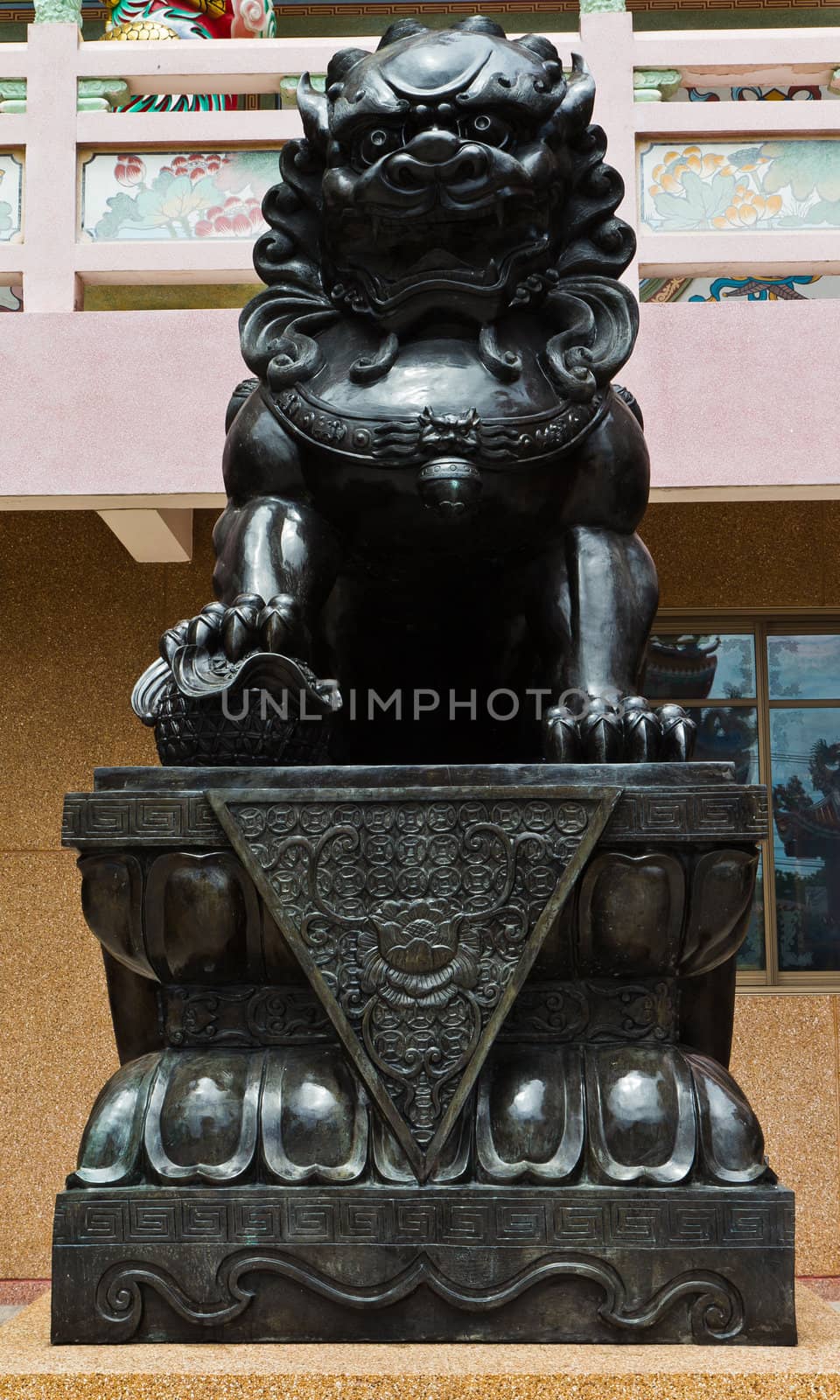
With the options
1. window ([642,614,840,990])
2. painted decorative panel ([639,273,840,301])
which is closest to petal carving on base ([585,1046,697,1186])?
window ([642,614,840,990])

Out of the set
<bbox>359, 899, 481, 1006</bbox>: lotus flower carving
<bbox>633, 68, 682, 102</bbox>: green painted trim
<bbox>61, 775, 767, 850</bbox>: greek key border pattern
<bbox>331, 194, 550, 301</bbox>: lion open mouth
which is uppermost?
<bbox>633, 68, 682, 102</bbox>: green painted trim

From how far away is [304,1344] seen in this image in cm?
142

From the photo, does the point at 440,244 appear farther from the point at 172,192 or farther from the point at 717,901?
the point at 172,192

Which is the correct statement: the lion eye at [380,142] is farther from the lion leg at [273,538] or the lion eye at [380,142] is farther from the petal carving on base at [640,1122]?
the petal carving on base at [640,1122]

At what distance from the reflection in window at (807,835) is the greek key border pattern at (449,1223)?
332 cm

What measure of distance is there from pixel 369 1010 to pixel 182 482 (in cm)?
263

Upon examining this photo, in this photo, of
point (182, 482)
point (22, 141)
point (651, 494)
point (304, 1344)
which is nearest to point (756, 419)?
point (651, 494)

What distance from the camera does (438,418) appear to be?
5.59ft

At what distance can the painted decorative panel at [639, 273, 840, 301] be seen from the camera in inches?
220

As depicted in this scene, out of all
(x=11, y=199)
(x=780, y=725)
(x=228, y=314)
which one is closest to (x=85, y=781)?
(x=228, y=314)

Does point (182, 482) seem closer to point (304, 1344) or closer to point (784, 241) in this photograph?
point (784, 241)

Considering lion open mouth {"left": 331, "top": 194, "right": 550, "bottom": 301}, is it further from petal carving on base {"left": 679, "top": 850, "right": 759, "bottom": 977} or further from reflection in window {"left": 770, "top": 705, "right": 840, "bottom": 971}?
reflection in window {"left": 770, "top": 705, "right": 840, "bottom": 971}

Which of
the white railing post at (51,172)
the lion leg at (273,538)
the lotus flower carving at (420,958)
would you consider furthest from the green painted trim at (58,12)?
the lotus flower carving at (420,958)

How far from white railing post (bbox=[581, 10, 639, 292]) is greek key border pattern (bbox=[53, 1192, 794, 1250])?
2.99 m
